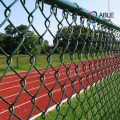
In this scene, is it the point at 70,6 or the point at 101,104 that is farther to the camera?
the point at 101,104

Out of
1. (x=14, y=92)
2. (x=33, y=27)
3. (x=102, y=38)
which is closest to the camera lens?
(x=33, y=27)

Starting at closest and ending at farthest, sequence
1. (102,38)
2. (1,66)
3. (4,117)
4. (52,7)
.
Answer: (52,7) < (102,38) < (4,117) < (1,66)

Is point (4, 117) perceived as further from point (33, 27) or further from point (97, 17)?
point (33, 27)

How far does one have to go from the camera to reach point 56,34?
4.79 ft

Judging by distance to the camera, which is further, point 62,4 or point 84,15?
point 84,15

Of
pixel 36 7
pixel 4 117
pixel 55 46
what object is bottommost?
pixel 4 117

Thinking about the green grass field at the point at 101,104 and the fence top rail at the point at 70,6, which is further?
the green grass field at the point at 101,104

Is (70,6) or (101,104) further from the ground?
(70,6)

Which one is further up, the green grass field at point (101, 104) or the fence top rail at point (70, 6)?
the fence top rail at point (70, 6)

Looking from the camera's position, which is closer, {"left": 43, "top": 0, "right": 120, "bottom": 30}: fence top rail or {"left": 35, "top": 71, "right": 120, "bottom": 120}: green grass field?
{"left": 43, "top": 0, "right": 120, "bottom": 30}: fence top rail

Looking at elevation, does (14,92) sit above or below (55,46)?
below

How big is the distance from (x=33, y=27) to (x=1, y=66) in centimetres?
1909

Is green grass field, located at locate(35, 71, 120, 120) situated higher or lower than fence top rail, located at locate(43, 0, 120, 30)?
lower

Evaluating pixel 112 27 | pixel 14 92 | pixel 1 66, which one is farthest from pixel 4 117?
pixel 1 66
